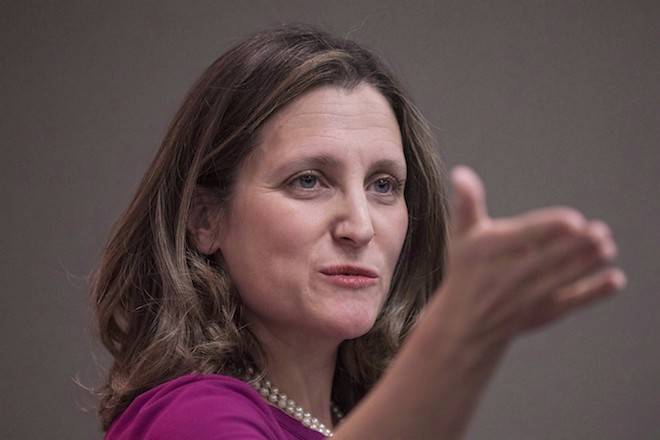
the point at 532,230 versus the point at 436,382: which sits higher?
the point at 532,230

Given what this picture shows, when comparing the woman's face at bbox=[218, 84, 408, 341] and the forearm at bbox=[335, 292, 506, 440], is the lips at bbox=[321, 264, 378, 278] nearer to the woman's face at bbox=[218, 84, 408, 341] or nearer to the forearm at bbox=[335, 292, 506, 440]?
the woman's face at bbox=[218, 84, 408, 341]

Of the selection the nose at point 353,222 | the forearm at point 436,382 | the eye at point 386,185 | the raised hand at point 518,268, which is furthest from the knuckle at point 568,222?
the eye at point 386,185

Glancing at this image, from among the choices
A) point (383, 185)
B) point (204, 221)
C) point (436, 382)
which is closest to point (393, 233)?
point (383, 185)

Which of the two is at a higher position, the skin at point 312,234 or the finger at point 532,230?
the finger at point 532,230

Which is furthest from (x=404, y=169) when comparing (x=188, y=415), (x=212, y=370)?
(x=188, y=415)

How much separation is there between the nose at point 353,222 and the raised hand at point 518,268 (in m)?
0.56

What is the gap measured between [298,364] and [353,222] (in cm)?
27

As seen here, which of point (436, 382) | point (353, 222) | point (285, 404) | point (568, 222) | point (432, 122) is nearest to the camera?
point (568, 222)

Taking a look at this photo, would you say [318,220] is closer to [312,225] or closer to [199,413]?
[312,225]

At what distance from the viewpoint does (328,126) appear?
1694mm

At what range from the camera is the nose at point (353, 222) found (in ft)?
5.33

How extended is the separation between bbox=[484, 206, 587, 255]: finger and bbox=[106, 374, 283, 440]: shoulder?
1.62 ft

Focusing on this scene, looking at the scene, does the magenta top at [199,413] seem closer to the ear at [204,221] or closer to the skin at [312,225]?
the skin at [312,225]

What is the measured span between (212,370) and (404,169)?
42cm
